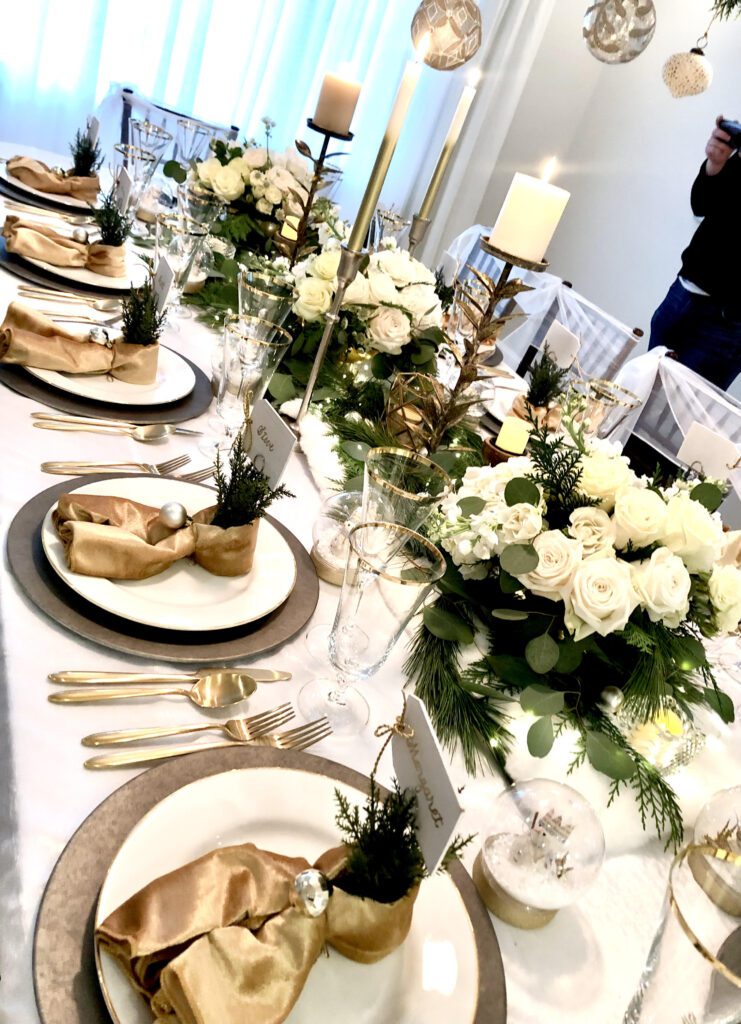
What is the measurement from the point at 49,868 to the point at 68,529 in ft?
1.02

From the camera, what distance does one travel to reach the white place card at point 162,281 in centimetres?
118

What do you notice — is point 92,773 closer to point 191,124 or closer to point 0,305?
point 0,305

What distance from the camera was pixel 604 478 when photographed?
2.78 ft

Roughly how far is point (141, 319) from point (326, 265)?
337 millimetres

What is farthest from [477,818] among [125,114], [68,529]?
[125,114]

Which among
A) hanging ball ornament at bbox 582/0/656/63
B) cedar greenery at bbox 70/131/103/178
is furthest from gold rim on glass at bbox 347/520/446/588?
hanging ball ornament at bbox 582/0/656/63

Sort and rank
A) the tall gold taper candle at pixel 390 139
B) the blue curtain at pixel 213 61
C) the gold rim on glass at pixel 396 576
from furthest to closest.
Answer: the blue curtain at pixel 213 61 → the tall gold taper candle at pixel 390 139 → the gold rim on glass at pixel 396 576

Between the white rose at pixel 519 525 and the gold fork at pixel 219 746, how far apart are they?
0.28 metres

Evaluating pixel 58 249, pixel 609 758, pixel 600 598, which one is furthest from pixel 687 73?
pixel 609 758

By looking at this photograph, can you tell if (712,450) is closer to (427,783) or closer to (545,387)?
(545,387)

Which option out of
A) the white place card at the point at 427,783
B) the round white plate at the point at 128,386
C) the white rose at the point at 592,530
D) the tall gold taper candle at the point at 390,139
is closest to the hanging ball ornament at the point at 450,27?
the tall gold taper candle at the point at 390,139

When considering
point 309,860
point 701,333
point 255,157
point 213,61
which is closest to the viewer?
point 309,860

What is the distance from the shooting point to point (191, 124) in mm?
2152

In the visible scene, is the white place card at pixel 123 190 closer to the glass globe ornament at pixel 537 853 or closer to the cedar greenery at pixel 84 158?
the cedar greenery at pixel 84 158
